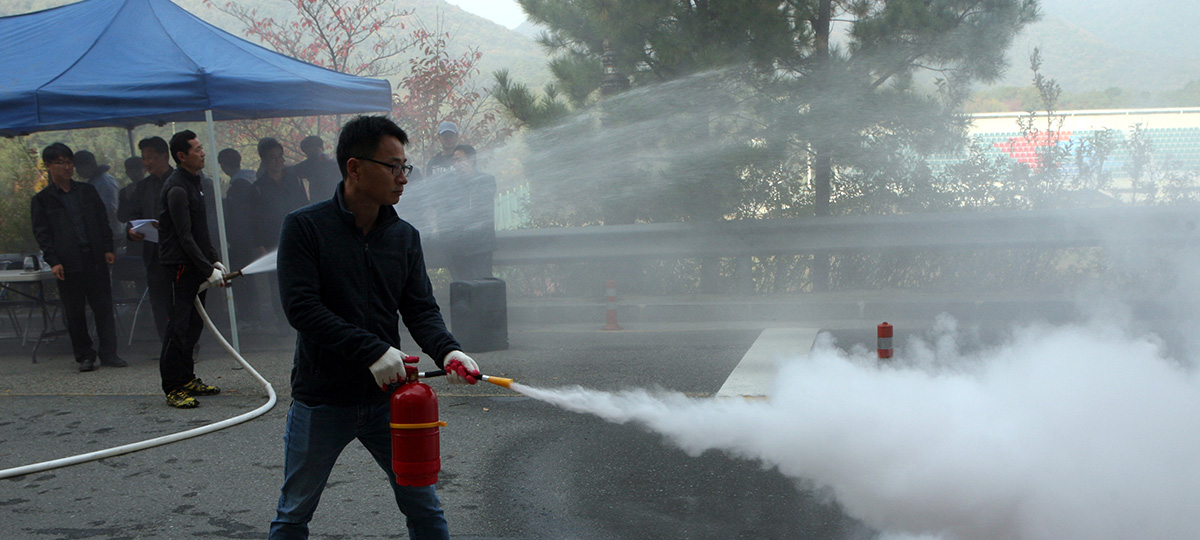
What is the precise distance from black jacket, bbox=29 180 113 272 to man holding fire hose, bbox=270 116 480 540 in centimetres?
602

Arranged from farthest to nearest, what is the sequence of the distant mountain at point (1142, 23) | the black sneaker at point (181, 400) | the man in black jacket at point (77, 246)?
the distant mountain at point (1142, 23) < the man in black jacket at point (77, 246) < the black sneaker at point (181, 400)

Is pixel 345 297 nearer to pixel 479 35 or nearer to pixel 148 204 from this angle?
pixel 148 204

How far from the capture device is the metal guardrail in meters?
8.82

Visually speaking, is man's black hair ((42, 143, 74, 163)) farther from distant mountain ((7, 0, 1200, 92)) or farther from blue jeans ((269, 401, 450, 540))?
blue jeans ((269, 401, 450, 540))

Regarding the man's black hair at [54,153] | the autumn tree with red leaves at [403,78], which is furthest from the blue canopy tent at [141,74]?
the autumn tree with red leaves at [403,78]

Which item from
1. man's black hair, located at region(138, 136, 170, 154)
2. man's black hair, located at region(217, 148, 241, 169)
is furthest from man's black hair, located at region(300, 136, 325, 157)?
man's black hair, located at region(138, 136, 170, 154)

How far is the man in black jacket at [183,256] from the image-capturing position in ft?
19.5

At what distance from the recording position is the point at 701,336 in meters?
8.20

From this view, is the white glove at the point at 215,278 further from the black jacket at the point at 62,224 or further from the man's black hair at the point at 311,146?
the man's black hair at the point at 311,146

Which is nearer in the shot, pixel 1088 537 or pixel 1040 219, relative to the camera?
pixel 1088 537

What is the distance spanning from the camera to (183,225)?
591 centimetres

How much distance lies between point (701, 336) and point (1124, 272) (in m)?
4.50

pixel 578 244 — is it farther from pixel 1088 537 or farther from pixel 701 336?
pixel 1088 537

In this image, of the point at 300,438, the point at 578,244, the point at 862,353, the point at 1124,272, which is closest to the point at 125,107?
the point at 578,244
